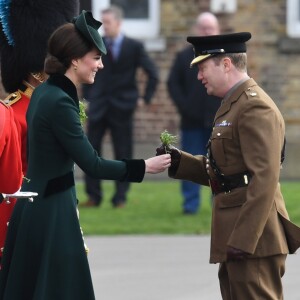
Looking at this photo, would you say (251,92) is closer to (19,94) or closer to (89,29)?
(89,29)

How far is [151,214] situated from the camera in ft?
45.0

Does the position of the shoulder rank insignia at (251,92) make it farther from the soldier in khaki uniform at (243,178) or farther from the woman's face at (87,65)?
the woman's face at (87,65)

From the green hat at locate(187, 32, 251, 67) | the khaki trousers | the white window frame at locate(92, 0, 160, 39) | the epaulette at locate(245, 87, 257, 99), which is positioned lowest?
the white window frame at locate(92, 0, 160, 39)

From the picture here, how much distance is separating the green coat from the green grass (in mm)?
5818

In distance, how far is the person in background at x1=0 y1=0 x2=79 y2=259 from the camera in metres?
7.35

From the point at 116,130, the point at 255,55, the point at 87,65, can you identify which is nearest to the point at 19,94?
the point at 87,65

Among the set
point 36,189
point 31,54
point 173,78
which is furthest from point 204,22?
point 36,189

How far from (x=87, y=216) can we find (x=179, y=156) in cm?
687

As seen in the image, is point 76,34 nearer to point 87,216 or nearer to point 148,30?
point 87,216

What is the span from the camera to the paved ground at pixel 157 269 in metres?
9.61

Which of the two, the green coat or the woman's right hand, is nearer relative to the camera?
the green coat

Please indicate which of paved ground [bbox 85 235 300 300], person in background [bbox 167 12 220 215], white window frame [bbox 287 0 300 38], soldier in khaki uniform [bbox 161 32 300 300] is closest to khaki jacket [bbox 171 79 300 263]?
soldier in khaki uniform [bbox 161 32 300 300]

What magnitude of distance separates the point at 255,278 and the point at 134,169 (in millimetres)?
798

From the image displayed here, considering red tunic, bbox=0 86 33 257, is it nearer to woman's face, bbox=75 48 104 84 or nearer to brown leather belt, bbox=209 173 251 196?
woman's face, bbox=75 48 104 84
